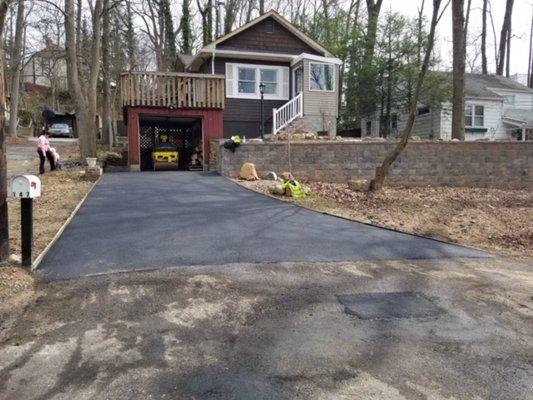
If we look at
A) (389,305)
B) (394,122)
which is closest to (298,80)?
(394,122)

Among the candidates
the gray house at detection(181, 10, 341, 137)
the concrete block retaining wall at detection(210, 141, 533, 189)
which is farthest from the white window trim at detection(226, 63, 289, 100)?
the concrete block retaining wall at detection(210, 141, 533, 189)

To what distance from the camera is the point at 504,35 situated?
129 feet

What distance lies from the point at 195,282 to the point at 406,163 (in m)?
12.3

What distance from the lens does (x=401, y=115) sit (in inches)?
1142

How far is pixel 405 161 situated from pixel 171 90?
8524 mm

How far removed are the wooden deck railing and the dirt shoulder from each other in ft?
17.4

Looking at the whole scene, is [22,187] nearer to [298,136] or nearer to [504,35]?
[298,136]

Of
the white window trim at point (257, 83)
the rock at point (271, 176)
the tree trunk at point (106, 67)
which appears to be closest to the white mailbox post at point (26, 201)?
the rock at point (271, 176)

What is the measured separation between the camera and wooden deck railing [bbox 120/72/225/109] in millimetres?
17312

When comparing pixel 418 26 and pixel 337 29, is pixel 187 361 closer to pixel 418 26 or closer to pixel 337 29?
pixel 418 26

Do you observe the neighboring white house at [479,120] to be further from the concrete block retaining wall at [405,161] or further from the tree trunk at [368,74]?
the concrete block retaining wall at [405,161]

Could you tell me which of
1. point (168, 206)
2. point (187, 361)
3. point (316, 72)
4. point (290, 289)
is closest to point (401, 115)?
point (316, 72)

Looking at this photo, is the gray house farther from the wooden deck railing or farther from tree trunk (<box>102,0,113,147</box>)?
tree trunk (<box>102,0,113,147</box>)

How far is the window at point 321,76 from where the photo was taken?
21250mm
